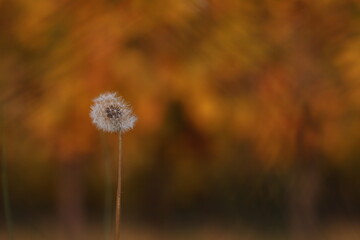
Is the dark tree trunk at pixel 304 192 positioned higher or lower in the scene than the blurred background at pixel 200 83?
lower

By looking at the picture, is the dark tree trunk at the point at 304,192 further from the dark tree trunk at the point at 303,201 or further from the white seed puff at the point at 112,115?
the white seed puff at the point at 112,115

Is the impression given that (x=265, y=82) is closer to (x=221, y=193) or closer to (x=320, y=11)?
(x=320, y=11)

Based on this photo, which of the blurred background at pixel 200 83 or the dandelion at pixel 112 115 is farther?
the blurred background at pixel 200 83

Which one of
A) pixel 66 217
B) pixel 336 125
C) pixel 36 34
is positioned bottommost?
pixel 66 217

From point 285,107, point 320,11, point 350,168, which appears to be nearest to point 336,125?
point 285,107

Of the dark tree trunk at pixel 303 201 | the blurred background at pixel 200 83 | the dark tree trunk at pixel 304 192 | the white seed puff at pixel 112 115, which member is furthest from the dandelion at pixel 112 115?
the dark tree trunk at pixel 303 201

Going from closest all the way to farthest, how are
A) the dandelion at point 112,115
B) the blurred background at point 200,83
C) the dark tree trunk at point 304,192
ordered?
the dandelion at point 112,115
the blurred background at point 200,83
the dark tree trunk at point 304,192
